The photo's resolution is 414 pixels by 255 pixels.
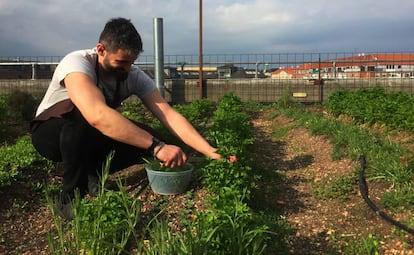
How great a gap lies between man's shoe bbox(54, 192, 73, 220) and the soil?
Answer: 20 cm

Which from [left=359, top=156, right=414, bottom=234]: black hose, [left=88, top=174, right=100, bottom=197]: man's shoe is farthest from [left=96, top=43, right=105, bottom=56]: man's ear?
[left=359, top=156, right=414, bottom=234]: black hose

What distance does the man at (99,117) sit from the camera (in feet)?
7.16

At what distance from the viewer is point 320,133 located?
581cm

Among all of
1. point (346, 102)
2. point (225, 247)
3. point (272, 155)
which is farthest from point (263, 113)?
point (225, 247)

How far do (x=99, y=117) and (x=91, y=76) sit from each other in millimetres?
484

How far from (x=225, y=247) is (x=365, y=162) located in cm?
242

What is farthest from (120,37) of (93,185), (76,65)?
(93,185)

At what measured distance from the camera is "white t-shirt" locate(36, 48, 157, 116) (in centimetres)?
258

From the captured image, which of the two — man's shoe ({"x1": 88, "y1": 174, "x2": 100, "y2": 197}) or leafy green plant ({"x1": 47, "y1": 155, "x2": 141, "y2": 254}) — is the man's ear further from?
man's shoe ({"x1": 88, "y1": 174, "x2": 100, "y2": 197})

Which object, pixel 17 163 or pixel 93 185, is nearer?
pixel 93 185

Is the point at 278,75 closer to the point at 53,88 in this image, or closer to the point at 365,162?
the point at 365,162

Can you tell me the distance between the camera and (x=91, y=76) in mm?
2553

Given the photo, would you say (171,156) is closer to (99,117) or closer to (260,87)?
(99,117)

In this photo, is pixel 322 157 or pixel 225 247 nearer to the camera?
pixel 225 247
